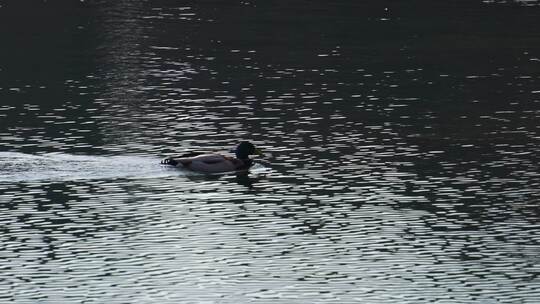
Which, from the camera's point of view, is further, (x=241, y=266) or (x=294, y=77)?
(x=294, y=77)

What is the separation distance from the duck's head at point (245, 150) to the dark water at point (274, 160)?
1.69ft

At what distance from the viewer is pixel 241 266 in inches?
1304

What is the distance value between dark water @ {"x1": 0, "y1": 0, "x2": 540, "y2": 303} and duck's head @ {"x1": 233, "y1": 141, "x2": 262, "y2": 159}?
0.51m

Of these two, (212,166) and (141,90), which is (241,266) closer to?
(212,166)

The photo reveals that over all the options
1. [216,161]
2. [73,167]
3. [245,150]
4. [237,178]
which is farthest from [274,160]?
[73,167]

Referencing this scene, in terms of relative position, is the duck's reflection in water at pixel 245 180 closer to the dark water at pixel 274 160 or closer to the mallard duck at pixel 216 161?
the dark water at pixel 274 160

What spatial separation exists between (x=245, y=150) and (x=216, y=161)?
1.03 m

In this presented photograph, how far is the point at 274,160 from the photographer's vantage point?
43.8 m

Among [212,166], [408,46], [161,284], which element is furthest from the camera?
[408,46]

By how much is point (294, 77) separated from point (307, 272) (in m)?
25.3

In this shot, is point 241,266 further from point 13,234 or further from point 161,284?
point 13,234

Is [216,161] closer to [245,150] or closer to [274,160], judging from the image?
[245,150]

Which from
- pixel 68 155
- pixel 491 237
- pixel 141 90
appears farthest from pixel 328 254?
pixel 141 90

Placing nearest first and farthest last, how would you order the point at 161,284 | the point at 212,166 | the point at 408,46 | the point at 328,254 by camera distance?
the point at 161,284 < the point at 328,254 < the point at 212,166 < the point at 408,46
